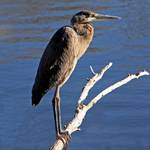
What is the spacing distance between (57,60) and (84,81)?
546cm

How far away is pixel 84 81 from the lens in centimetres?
1192

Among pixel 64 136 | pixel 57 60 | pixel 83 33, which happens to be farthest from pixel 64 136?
pixel 83 33

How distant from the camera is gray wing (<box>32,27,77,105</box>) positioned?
6387 millimetres

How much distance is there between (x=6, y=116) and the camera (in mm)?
10906

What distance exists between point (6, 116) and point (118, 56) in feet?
11.1

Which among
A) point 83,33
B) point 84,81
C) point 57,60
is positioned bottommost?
point 84,81

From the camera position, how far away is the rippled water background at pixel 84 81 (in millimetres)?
9969

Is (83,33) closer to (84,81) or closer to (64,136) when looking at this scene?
(64,136)

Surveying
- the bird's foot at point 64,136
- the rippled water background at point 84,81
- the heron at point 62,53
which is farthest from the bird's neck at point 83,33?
the rippled water background at point 84,81

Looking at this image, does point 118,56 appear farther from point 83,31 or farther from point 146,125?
point 83,31

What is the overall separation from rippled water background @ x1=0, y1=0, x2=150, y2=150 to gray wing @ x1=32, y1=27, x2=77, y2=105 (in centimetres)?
322

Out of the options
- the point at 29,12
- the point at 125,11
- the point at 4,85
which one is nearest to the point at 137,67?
the point at 4,85

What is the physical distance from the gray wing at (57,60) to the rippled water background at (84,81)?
3.22 metres

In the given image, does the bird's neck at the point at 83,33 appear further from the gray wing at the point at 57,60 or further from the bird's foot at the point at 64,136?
the bird's foot at the point at 64,136
